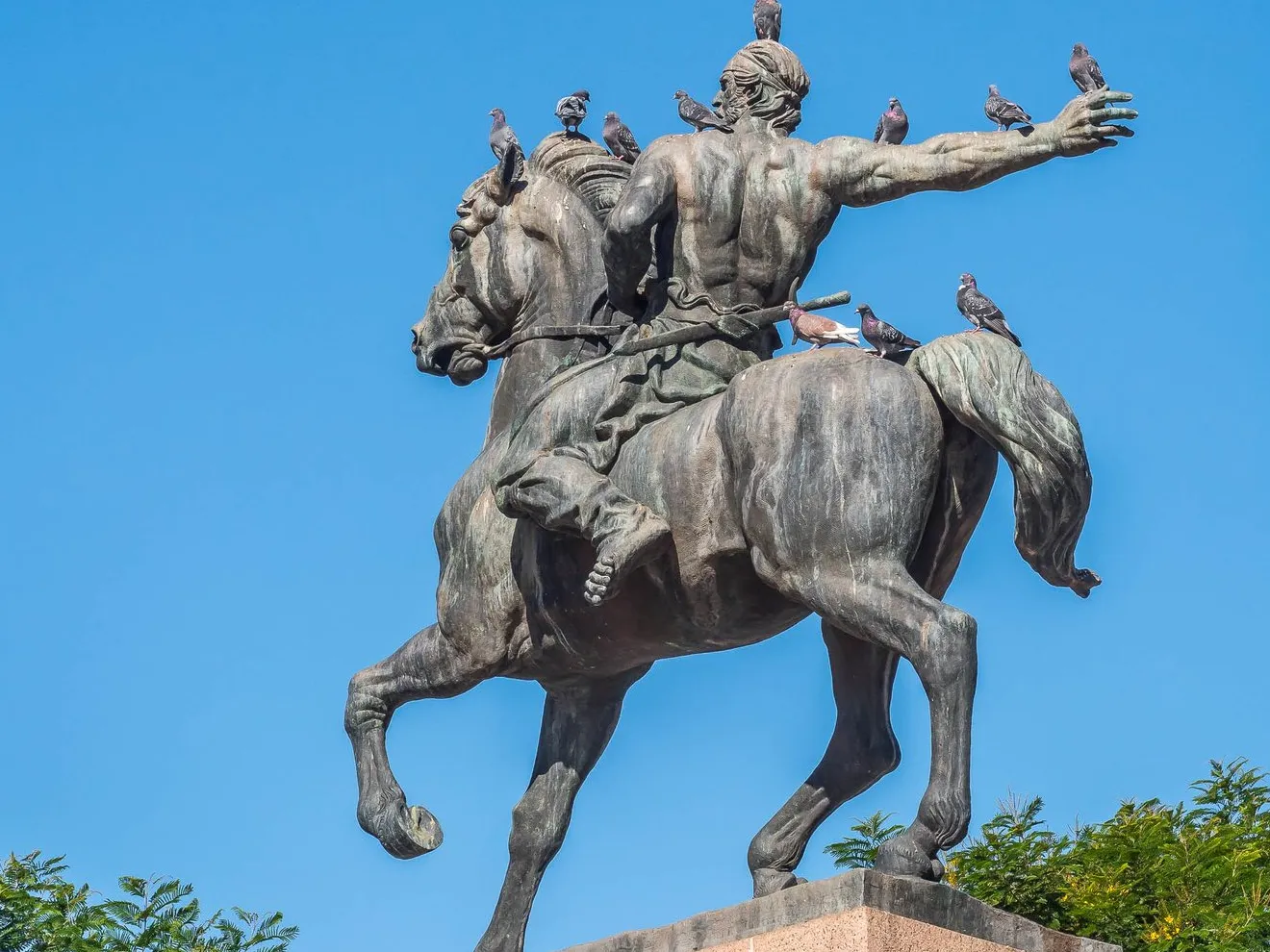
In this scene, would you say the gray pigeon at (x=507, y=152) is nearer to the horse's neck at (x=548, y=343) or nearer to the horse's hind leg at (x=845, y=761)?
the horse's neck at (x=548, y=343)

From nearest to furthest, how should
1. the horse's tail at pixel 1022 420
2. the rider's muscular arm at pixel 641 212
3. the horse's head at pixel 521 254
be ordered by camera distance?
1. the horse's tail at pixel 1022 420
2. the rider's muscular arm at pixel 641 212
3. the horse's head at pixel 521 254

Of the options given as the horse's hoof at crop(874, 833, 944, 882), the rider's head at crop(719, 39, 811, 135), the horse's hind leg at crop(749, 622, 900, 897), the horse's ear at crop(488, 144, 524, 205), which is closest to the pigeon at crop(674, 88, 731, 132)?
the rider's head at crop(719, 39, 811, 135)

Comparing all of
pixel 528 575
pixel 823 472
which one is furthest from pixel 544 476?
pixel 823 472

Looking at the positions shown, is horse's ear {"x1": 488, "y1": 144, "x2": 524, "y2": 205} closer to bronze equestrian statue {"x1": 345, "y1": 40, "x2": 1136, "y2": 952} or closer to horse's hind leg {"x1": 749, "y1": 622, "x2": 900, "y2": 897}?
bronze equestrian statue {"x1": 345, "y1": 40, "x2": 1136, "y2": 952}

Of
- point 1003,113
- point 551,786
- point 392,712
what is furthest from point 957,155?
point 392,712

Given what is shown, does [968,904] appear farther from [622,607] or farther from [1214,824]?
[1214,824]

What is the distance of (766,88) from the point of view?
1032 cm

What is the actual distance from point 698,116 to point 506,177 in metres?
1.28

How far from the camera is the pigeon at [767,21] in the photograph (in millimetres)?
10570

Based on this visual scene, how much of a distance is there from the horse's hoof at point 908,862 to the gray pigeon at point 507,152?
13.4 feet

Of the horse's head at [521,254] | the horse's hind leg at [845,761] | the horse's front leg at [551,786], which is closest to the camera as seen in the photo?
the horse's hind leg at [845,761]

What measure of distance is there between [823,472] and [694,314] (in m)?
1.30

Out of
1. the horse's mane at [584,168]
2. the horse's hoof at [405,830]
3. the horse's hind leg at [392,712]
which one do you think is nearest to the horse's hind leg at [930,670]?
the horse's hind leg at [392,712]

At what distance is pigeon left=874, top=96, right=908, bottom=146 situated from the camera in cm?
1016
